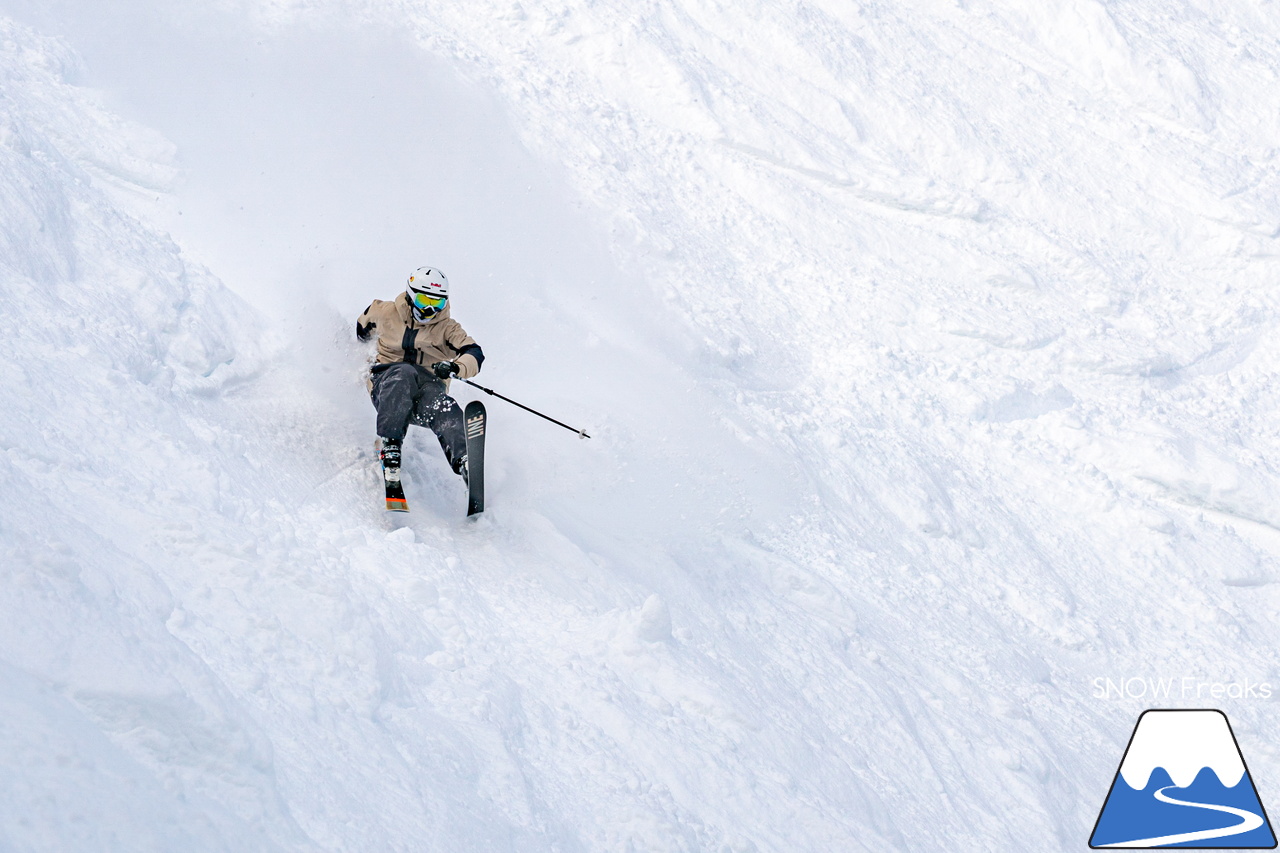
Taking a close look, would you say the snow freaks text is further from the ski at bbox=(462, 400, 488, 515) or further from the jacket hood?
the jacket hood

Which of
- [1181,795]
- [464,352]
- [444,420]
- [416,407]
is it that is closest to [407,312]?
[464,352]

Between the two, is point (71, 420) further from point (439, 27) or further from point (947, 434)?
point (439, 27)

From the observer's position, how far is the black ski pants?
6336 mm

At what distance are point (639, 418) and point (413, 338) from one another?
2399mm

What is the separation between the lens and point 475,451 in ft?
21.0

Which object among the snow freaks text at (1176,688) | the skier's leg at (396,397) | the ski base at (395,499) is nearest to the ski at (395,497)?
the ski base at (395,499)

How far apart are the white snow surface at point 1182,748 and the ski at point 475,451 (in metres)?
5.11

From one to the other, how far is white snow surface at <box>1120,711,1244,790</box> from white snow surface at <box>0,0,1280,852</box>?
0.21 meters

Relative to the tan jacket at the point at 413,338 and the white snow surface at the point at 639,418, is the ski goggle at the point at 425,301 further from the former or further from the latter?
the white snow surface at the point at 639,418

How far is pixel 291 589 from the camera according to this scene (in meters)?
4.55

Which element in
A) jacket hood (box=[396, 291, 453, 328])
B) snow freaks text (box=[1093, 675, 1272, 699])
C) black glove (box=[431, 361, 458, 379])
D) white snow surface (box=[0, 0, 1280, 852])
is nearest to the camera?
white snow surface (box=[0, 0, 1280, 852])

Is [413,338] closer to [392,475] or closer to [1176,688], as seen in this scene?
[392,475]

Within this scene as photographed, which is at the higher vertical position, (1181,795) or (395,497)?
(395,497)

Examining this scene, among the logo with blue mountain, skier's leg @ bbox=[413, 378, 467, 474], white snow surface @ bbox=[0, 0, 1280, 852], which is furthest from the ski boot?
the logo with blue mountain
